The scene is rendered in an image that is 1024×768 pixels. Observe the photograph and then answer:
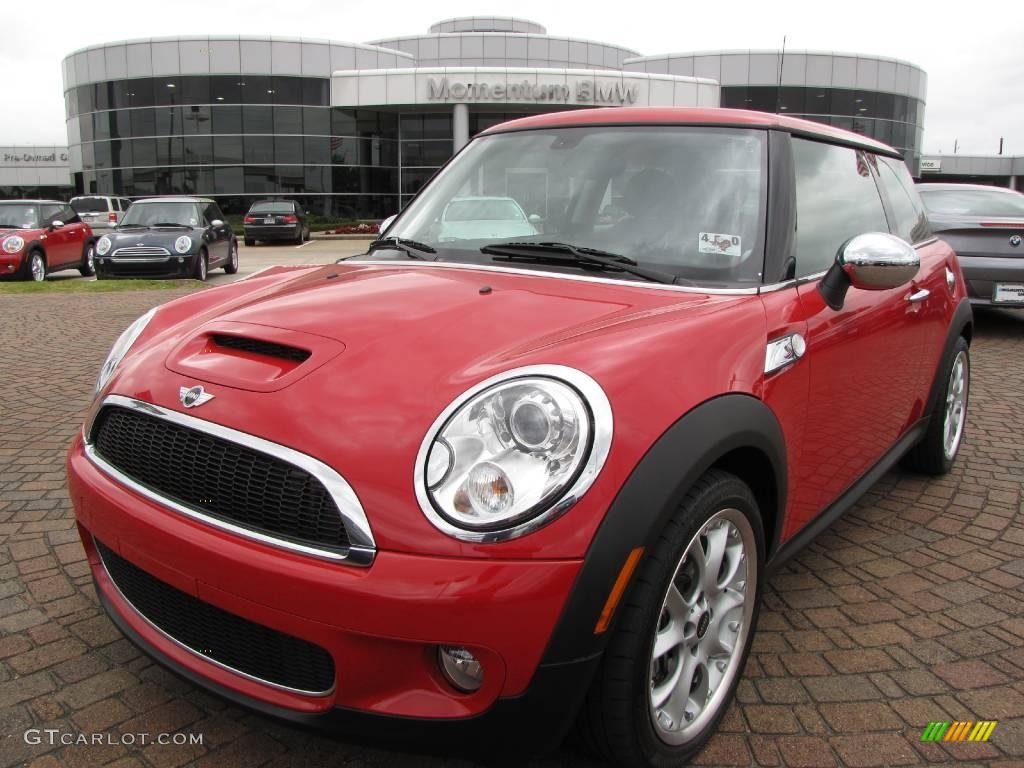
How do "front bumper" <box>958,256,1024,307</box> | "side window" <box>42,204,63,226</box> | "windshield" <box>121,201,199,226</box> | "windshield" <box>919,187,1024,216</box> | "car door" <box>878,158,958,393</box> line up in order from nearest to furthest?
"car door" <box>878,158,958,393</box> → "front bumper" <box>958,256,1024,307</box> → "windshield" <box>919,187,1024,216</box> → "windshield" <box>121,201,199,226</box> → "side window" <box>42,204,63,226</box>

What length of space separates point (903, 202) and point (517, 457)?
10.1ft

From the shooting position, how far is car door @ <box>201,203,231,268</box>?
49.9ft

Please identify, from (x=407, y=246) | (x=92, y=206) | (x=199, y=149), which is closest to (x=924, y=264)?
(x=407, y=246)

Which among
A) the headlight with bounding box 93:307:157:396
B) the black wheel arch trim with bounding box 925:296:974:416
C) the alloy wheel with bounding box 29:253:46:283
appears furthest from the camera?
the alloy wheel with bounding box 29:253:46:283

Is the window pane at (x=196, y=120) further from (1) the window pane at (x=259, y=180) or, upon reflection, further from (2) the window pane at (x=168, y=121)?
(1) the window pane at (x=259, y=180)

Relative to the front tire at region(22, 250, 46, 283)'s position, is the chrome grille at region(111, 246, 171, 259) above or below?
above

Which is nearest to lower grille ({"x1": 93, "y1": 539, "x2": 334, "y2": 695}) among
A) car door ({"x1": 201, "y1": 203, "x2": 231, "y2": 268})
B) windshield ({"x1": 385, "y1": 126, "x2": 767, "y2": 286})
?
windshield ({"x1": 385, "y1": 126, "x2": 767, "y2": 286})

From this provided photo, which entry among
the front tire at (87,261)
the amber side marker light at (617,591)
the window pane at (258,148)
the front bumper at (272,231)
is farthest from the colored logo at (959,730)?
the window pane at (258,148)

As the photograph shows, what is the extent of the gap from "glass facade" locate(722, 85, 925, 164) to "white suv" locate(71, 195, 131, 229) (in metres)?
25.9

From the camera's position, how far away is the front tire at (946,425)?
399cm

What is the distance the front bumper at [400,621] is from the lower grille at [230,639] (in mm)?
36

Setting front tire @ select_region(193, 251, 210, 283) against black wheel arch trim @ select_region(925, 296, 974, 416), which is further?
front tire @ select_region(193, 251, 210, 283)

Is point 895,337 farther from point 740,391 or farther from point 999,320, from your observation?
point 999,320

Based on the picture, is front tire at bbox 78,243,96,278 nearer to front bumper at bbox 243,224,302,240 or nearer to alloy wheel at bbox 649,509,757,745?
front bumper at bbox 243,224,302,240
